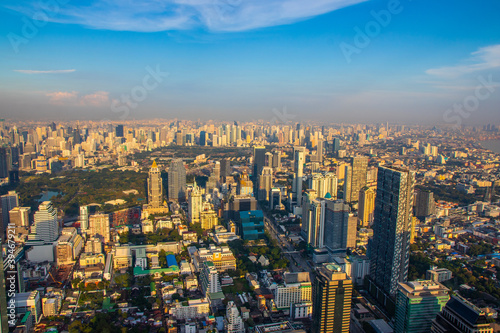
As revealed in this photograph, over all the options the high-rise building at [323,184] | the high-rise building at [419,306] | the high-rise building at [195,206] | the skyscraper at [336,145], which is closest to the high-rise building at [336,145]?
the skyscraper at [336,145]

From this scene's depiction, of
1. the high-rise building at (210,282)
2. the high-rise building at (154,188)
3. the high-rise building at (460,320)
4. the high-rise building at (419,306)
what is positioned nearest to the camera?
the high-rise building at (460,320)

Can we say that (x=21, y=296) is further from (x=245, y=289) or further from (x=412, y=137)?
(x=412, y=137)

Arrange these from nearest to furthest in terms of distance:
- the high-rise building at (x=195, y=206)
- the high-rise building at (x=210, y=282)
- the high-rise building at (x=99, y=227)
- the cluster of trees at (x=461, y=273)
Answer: the high-rise building at (x=210, y=282)
the cluster of trees at (x=461, y=273)
the high-rise building at (x=99, y=227)
the high-rise building at (x=195, y=206)

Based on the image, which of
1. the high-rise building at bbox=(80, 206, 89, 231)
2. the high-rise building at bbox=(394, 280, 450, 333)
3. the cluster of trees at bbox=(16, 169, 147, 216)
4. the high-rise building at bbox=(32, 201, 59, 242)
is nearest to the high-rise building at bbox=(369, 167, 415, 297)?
the high-rise building at bbox=(394, 280, 450, 333)

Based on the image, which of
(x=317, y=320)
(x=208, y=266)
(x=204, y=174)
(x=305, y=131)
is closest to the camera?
(x=317, y=320)

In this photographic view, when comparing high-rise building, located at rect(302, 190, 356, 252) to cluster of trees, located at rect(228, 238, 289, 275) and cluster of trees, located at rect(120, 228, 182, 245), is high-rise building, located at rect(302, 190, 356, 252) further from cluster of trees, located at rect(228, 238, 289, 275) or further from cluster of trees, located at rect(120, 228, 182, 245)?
cluster of trees, located at rect(120, 228, 182, 245)

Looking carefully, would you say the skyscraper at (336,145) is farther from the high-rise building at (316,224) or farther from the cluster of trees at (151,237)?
the cluster of trees at (151,237)

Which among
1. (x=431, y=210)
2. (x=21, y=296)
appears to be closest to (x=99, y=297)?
(x=21, y=296)
